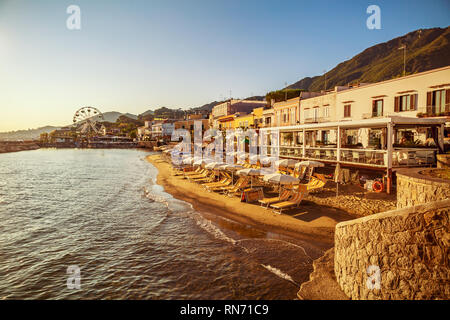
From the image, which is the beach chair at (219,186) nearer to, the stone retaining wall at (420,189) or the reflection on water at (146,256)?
the reflection on water at (146,256)

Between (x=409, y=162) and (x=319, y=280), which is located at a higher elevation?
(x=409, y=162)

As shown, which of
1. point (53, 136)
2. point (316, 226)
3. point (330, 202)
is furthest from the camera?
point (53, 136)

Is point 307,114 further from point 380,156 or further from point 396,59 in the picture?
point 396,59

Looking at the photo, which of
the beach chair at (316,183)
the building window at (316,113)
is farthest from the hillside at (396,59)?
the beach chair at (316,183)

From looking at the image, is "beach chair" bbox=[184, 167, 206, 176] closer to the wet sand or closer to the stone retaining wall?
the wet sand

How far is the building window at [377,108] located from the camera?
21.8m

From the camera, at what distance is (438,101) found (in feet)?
58.2

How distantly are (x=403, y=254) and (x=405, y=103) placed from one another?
19.9 meters

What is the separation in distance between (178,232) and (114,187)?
14.9 meters

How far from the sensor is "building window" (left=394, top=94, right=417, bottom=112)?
62.7ft

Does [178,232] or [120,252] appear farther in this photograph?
[178,232]
